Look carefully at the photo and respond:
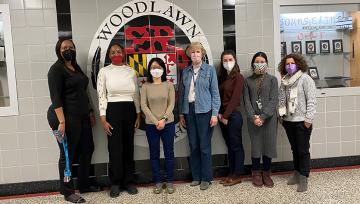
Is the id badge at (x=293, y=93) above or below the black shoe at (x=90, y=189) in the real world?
above

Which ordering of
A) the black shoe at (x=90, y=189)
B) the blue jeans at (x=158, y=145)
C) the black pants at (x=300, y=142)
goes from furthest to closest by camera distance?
the black shoe at (x=90, y=189) < the blue jeans at (x=158, y=145) < the black pants at (x=300, y=142)

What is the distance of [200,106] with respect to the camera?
375 centimetres

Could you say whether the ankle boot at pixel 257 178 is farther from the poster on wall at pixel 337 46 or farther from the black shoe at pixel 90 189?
the poster on wall at pixel 337 46

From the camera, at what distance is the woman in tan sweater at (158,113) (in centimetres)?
370

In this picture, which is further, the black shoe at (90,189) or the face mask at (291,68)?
the black shoe at (90,189)

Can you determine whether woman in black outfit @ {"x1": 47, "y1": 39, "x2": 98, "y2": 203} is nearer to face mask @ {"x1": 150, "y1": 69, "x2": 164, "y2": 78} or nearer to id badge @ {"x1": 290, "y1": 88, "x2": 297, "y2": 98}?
face mask @ {"x1": 150, "y1": 69, "x2": 164, "y2": 78}

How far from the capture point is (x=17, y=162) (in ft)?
12.8

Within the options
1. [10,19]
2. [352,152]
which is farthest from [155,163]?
[352,152]

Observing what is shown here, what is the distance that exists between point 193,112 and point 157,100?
1.38 feet

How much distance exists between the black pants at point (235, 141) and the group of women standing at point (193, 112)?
1 cm

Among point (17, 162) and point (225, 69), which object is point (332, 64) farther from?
point (17, 162)

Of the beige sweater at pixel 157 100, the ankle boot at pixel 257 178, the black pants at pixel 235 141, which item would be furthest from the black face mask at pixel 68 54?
the ankle boot at pixel 257 178

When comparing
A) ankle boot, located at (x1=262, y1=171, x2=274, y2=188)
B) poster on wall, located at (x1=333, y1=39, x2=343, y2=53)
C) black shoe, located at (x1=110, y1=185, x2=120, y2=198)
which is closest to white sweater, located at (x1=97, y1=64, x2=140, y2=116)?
black shoe, located at (x1=110, y1=185, x2=120, y2=198)

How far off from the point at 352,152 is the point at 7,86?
416cm
